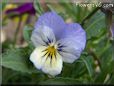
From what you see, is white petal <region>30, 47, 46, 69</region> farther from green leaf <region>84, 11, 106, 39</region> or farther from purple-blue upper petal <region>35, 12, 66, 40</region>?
green leaf <region>84, 11, 106, 39</region>

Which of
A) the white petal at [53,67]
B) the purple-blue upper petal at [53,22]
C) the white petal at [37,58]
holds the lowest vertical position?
the white petal at [53,67]

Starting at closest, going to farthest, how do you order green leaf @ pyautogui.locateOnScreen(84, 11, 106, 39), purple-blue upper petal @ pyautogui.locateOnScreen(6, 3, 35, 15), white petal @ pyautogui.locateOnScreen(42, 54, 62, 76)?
1. white petal @ pyautogui.locateOnScreen(42, 54, 62, 76)
2. green leaf @ pyautogui.locateOnScreen(84, 11, 106, 39)
3. purple-blue upper petal @ pyautogui.locateOnScreen(6, 3, 35, 15)

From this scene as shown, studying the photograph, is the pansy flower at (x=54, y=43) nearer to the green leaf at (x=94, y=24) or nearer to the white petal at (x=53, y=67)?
the white petal at (x=53, y=67)

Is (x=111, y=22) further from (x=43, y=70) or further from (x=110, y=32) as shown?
(x=43, y=70)

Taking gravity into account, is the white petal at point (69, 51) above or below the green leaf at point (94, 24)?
below

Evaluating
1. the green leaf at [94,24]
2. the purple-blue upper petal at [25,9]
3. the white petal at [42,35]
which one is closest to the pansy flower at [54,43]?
the white petal at [42,35]

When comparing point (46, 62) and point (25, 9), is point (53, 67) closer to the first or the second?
point (46, 62)

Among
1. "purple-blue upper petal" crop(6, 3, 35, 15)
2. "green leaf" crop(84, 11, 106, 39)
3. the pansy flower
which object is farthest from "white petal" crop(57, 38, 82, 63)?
"purple-blue upper petal" crop(6, 3, 35, 15)
